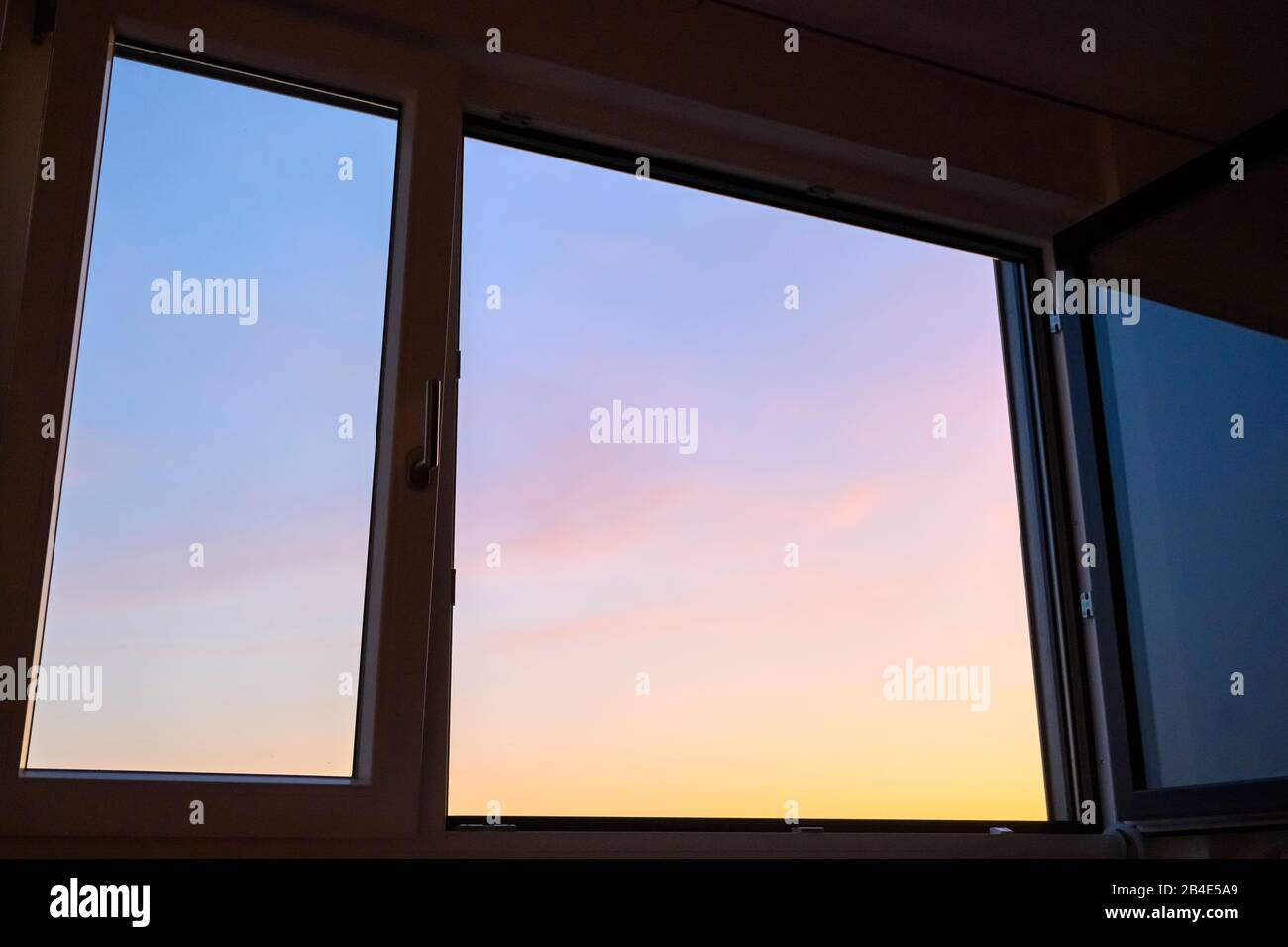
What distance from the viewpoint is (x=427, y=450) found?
78.7 inches

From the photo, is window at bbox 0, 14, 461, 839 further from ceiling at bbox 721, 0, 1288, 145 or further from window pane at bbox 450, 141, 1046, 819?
ceiling at bbox 721, 0, 1288, 145

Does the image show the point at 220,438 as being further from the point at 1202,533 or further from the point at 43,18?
the point at 1202,533

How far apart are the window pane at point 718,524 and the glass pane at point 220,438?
23 centimetres

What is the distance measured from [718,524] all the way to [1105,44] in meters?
1.45

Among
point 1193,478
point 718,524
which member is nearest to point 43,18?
point 718,524

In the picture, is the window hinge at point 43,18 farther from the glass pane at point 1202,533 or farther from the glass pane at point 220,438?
the glass pane at point 1202,533

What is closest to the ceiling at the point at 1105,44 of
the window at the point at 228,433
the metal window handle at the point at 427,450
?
the window at the point at 228,433

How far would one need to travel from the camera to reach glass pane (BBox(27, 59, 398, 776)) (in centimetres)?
180

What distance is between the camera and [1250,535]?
2.36m

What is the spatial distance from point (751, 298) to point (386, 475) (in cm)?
96

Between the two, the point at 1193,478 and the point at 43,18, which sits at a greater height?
the point at 43,18

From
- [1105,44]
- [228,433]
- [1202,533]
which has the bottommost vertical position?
[1202,533]

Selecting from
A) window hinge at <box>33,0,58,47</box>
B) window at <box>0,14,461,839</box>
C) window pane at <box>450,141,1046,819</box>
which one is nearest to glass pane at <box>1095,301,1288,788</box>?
window pane at <box>450,141,1046,819</box>

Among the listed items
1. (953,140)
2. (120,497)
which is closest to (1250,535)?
(953,140)
